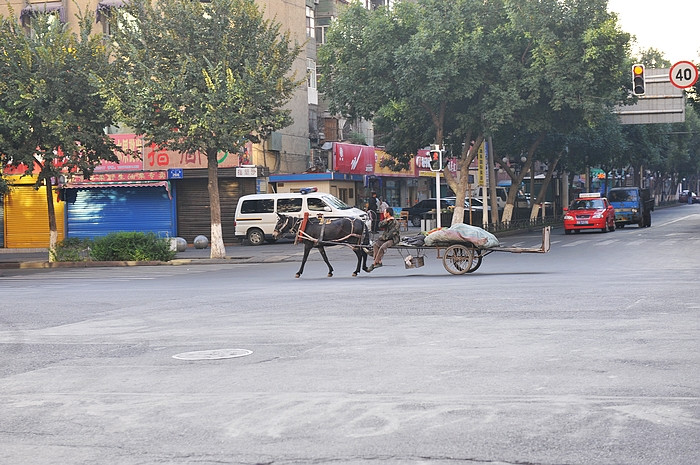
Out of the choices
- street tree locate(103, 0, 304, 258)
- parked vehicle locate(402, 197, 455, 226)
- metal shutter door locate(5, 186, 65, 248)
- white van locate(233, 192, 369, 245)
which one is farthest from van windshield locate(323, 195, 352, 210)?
parked vehicle locate(402, 197, 455, 226)

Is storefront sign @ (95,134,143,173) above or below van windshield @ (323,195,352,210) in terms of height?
above

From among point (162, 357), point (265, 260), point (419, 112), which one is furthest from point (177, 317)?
point (419, 112)

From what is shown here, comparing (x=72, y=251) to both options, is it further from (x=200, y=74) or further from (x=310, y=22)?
(x=310, y=22)

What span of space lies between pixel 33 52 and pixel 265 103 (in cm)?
843

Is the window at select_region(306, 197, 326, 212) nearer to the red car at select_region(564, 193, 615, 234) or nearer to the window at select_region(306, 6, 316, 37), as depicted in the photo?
the red car at select_region(564, 193, 615, 234)

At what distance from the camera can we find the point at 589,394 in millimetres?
7793

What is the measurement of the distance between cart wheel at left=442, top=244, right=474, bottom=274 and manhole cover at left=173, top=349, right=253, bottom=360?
1172 centimetres

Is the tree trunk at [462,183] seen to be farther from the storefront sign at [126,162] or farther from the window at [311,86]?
the storefront sign at [126,162]

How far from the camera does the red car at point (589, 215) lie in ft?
153

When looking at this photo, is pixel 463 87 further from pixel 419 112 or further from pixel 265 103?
pixel 265 103

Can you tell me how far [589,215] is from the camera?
4666cm

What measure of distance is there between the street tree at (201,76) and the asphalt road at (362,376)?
1572 cm

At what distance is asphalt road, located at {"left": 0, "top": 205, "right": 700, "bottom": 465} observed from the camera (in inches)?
253

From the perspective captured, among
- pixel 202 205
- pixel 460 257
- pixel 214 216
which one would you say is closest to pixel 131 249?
pixel 214 216
